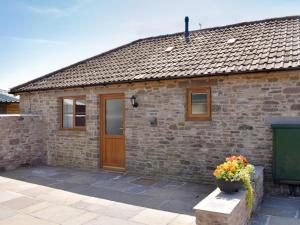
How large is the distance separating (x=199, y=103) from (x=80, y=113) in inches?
187

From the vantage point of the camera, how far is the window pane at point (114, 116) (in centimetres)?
1009

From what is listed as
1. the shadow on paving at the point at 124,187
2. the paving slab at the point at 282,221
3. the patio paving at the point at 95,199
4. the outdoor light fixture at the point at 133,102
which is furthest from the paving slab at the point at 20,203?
the paving slab at the point at 282,221

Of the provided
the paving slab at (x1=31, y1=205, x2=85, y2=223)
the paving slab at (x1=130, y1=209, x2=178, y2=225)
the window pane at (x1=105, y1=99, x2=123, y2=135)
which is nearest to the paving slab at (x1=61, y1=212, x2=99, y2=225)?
the paving slab at (x1=31, y1=205, x2=85, y2=223)

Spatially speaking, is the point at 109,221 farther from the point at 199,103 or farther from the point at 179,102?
the point at 199,103

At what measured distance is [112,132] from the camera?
1030 cm

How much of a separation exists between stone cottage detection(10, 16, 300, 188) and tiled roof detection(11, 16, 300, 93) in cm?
4

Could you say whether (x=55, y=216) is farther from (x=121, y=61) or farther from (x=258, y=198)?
(x=121, y=61)

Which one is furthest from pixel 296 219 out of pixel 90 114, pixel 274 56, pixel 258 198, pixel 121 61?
pixel 121 61

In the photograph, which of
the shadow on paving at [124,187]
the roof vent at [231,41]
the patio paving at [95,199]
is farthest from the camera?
the roof vent at [231,41]

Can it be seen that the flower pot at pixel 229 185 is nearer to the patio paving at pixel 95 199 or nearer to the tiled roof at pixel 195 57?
the patio paving at pixel 95 199

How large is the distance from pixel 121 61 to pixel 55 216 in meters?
7.18

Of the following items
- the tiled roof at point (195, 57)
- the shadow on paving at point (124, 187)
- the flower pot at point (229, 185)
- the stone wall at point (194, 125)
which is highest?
the tiled roof at point (195, 57)

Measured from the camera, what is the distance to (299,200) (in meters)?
6.88

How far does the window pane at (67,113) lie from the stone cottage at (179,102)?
0.13 ft
